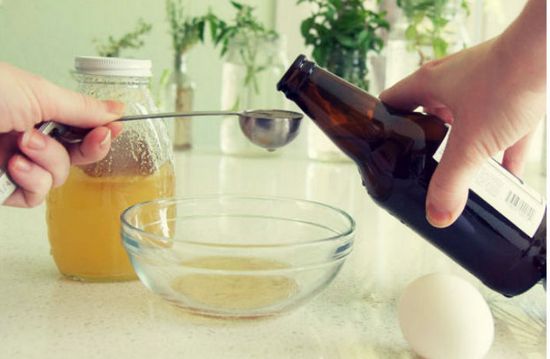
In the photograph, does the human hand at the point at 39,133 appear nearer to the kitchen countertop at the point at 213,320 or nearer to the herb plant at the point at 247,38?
the kitchen countertop at the point at 213,320

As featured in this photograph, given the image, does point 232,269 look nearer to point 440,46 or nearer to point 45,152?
point 45,152

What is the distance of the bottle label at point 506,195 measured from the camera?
0.53 meters

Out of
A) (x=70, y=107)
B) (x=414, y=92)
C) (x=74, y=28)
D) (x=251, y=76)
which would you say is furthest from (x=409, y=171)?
(x=74, y=28)

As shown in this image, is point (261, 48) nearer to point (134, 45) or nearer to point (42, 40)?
point (134, 45)

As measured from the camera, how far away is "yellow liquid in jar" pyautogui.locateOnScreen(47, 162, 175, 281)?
1.92ft

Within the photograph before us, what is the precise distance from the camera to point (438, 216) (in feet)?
1.68

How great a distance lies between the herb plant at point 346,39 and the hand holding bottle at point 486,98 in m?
0.84

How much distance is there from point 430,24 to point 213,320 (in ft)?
3.19

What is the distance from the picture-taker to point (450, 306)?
47 cm

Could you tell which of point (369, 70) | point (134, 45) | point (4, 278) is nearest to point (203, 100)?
point (134, 45)

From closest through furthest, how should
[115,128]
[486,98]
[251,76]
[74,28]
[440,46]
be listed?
[486,98]
[115,128]
[440,46]
[251,76]
[74,28]

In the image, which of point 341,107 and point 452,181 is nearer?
point 452,181

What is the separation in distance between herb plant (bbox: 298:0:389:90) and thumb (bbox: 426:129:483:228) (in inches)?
34.2

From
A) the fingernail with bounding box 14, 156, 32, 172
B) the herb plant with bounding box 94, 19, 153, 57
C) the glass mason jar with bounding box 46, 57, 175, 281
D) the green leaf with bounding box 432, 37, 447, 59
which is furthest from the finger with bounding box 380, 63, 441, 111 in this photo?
the herb plant with bounding box 94, 19, 153, 57
